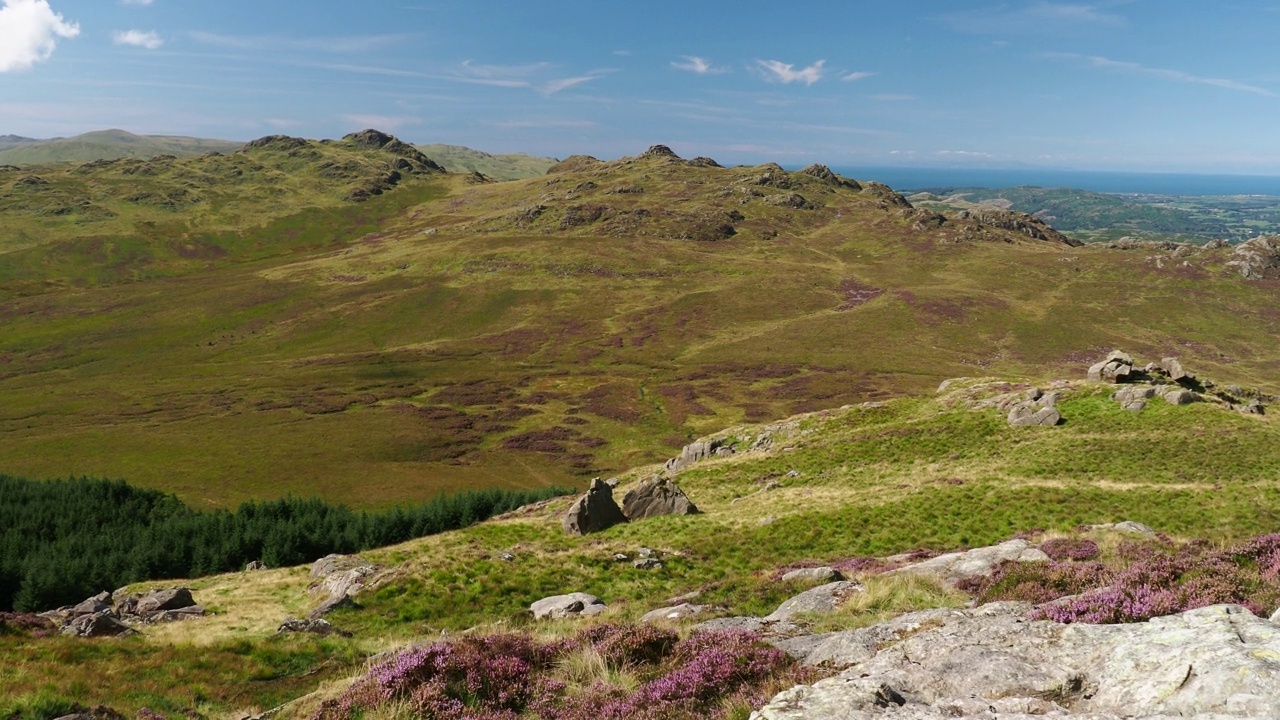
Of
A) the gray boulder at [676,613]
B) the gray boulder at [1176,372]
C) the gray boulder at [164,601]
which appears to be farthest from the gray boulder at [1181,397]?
the gray boulder at [164,601]

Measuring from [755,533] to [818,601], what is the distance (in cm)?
1778

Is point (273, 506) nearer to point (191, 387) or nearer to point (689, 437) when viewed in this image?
point (689, 437)

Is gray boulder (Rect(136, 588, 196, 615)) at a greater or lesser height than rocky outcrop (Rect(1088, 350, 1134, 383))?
lesser

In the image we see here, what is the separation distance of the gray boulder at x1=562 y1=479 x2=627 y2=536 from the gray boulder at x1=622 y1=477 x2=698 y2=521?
3.56 ft

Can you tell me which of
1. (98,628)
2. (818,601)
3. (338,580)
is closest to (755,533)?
(818,601)

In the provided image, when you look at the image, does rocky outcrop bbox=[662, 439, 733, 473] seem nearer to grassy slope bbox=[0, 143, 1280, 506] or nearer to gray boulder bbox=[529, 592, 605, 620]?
grassy slope bbox=[0, 143, 1280, 506]

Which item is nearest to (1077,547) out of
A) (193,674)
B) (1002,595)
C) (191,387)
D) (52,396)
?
(1002,595)

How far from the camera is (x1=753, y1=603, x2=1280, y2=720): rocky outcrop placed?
6902mm

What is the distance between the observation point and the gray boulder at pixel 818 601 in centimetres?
1653

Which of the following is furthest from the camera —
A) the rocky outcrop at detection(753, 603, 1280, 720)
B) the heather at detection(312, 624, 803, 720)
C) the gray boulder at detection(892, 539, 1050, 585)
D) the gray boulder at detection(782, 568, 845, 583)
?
the gray boulder at detection(782, 568, 845, 583)

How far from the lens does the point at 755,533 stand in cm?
3494

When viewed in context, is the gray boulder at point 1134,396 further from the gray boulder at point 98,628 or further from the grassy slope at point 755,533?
the gray boulder at point 98,628

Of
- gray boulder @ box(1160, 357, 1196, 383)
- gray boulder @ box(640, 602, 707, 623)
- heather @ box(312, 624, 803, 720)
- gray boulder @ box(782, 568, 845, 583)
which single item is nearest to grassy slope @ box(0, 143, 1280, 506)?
gray boulder @ box(1160, 357, 1196, 383)

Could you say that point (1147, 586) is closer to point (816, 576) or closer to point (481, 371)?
point (816, 576)
